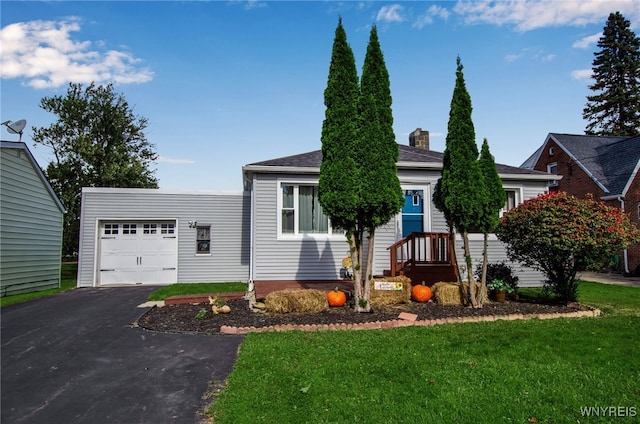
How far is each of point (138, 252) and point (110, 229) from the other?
1.22 m

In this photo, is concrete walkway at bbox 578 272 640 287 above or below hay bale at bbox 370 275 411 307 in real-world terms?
below

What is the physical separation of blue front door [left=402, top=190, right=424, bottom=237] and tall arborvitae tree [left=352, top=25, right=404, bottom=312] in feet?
14.4

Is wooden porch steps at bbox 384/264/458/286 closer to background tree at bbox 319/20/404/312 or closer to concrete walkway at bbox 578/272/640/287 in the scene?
background tree at bbox 319/20/404/312

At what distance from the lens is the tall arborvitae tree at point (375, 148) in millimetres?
6141

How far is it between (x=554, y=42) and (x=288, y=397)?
35.3 feet

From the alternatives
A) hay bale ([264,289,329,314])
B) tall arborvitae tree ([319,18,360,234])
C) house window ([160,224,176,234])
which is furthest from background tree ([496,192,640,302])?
house window ([160,224,176,234])

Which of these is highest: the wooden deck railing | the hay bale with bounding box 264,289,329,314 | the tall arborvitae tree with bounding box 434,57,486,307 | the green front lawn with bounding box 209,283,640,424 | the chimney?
the chimney

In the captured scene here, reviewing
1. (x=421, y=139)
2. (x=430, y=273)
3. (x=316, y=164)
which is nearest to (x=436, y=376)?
(x=430, y=273)

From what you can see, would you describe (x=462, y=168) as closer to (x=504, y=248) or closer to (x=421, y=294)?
(x=421, y=294)

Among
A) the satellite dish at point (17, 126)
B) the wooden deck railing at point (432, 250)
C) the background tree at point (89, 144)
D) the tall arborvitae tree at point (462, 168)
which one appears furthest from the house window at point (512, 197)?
the background tree at point (89, 144)

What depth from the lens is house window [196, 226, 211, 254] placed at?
501 inches

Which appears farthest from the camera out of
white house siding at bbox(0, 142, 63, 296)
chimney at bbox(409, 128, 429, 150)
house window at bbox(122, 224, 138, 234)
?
chimney at bbox(409, 128, 429, 150)

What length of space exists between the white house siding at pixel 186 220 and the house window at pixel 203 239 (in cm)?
16

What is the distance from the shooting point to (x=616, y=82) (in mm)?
31453
